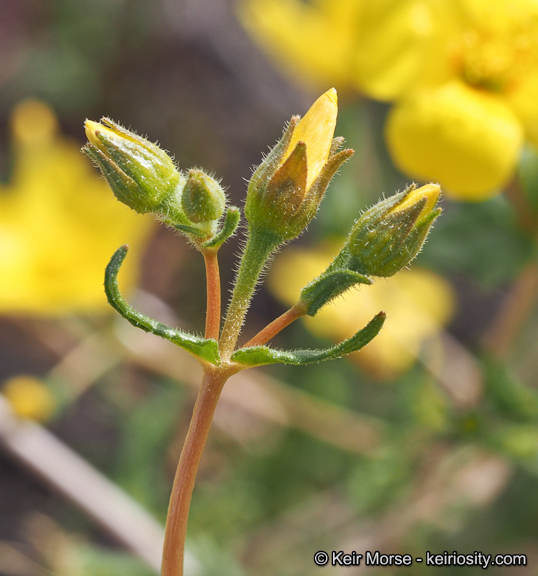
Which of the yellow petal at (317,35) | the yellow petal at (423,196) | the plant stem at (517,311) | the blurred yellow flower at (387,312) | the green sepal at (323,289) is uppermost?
the yellow petal at (317,35)

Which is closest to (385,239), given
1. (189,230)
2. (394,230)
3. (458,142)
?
(394,230)

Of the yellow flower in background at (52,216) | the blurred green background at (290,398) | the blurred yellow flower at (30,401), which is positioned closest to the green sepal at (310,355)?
the blurred green background at (290,398)

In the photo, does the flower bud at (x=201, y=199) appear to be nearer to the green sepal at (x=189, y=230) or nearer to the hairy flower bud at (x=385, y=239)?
the green sepal at (x=189, y=230)

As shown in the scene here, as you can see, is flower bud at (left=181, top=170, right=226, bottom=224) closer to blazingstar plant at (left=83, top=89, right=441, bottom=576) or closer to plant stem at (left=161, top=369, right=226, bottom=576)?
blazingstar plant at (left=83, top=89, right=441, bottom=576)

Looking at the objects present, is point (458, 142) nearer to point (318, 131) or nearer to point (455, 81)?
point (455, 81)

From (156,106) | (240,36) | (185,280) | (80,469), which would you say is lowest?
(80,469)

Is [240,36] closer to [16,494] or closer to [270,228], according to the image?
[16,494]

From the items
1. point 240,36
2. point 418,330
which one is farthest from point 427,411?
point 240,36
